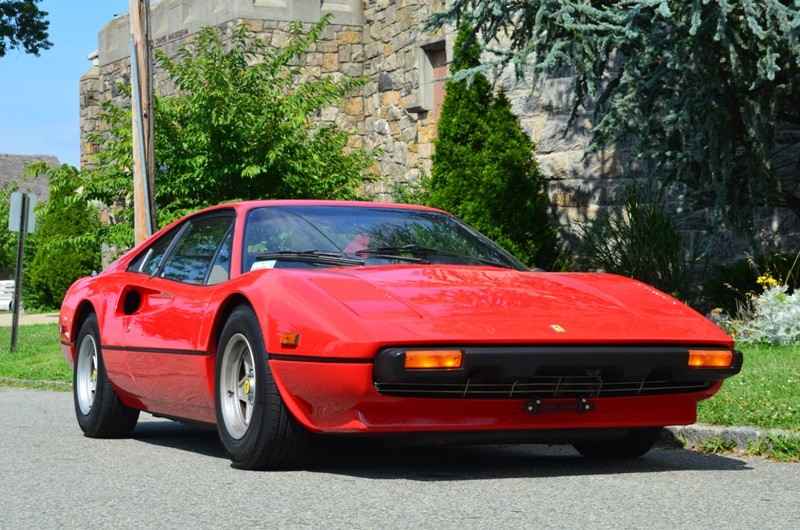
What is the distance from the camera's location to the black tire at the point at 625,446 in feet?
21.9

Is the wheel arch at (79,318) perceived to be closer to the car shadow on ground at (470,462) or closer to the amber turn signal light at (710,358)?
the car shadow on ground at (470,462)

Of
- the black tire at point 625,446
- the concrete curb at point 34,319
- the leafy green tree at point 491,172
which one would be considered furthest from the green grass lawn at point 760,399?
the concrete curb at point 34,319

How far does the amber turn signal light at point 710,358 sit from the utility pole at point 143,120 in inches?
405

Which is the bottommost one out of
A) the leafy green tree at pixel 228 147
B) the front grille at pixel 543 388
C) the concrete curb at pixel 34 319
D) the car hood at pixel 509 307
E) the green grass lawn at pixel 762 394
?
the concrete curb at pixel 34 319

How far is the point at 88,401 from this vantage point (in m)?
8.34

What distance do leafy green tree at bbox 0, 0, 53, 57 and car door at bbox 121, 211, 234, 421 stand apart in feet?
81.4

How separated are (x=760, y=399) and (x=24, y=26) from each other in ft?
87.5

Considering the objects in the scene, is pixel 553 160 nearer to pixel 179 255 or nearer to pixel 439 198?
pixel 439 198

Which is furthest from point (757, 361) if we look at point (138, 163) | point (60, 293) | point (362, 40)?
point (60, 293)

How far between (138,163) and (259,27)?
8568mm

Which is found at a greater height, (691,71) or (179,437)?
(691,71)

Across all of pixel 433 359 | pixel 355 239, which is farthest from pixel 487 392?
pixel 355 239

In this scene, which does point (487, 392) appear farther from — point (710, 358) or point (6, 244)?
point (6, 244)

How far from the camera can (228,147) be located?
1670cm
